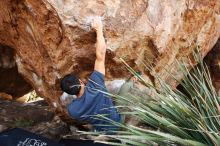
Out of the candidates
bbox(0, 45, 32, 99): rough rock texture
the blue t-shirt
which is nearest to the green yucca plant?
the blue t-shirt

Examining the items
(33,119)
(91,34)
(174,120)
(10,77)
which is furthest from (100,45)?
(10,77)

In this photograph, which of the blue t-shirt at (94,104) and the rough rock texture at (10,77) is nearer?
the blue t-shirt at (94,104)

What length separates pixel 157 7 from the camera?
4859 mm

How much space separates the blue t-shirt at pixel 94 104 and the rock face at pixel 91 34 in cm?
50

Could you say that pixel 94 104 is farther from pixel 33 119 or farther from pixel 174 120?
pixel 33 119

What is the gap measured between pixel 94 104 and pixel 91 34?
785 millimetres

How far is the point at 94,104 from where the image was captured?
4309 millimetres

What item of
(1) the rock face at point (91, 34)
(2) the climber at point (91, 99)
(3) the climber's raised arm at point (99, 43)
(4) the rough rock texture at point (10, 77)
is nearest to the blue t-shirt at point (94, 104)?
(2) the climber at point (91, 99)

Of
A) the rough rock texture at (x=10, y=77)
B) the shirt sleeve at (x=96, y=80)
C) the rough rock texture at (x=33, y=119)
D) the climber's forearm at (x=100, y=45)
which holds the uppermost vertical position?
the climber's forearm at (x=100, y=45)

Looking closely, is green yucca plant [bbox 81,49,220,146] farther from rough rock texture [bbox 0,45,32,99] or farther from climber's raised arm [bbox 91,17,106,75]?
rough rock texture [bbox 0,45,32,99]

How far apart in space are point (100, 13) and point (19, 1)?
102 centimetres

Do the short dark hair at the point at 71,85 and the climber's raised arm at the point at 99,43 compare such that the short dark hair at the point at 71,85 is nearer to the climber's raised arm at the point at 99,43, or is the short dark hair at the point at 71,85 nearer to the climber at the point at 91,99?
the climber at the point at 91,99

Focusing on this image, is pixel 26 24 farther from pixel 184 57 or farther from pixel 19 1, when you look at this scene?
pixel 184 57

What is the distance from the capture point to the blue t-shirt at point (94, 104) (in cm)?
429
